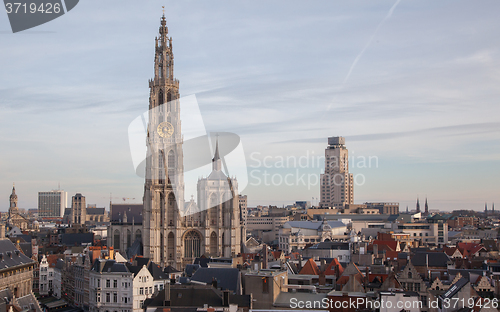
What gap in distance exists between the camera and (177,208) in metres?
131

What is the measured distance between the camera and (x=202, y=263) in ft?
334

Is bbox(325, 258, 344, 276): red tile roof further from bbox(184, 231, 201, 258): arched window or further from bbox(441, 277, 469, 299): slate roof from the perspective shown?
bbox(184, 231, 201, 258): arched window

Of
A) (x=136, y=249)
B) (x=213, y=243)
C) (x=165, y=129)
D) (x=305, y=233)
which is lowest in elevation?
(x=136, y=249)

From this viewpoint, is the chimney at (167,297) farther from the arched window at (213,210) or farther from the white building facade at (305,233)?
the white building facade at (305,233)

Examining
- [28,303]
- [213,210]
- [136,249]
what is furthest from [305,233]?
[28,303]

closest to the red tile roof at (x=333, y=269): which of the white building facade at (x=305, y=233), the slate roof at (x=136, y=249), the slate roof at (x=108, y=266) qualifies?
the slate roof at (x=108, y=266)

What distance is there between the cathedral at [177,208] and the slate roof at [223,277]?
50283mm

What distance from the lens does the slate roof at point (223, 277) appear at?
240 feet

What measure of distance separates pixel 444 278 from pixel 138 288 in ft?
128

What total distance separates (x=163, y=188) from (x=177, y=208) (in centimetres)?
496

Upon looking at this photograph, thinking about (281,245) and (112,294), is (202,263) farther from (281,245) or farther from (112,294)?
(281,245)

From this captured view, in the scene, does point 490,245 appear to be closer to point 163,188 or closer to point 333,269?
point 333,269

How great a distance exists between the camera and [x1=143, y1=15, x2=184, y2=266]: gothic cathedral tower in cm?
13000

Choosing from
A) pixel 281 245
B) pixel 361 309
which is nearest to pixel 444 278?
pixel 361 309
